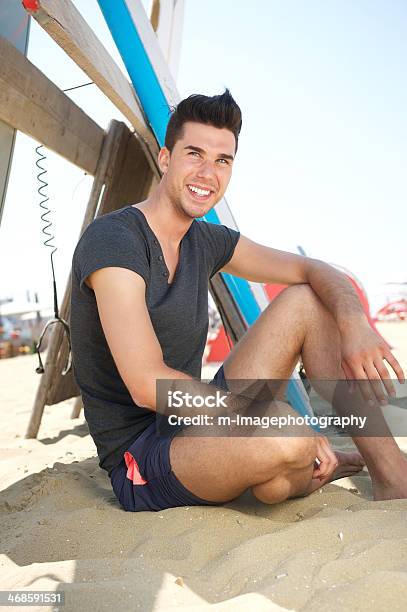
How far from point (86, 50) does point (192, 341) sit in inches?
47.6

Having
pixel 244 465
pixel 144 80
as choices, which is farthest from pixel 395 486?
pixel 144 80

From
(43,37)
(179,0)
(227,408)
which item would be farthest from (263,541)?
(179,0)

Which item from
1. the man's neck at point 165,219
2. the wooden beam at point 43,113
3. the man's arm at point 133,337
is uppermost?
the wooden beam at point 43,113

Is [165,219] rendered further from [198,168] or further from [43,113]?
[43,113]

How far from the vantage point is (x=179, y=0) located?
442 centimetres

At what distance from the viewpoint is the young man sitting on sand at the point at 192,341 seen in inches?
70.6

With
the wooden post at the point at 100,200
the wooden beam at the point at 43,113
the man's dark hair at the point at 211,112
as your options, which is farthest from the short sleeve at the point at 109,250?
the wooden post at the point at 100,200

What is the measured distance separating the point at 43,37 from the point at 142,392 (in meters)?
1.82

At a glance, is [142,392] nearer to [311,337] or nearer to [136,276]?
[136,276]

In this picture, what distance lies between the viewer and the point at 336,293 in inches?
90.4

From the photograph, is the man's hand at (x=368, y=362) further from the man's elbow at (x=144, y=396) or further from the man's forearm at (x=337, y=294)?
the man's elbow at (x=144, y=396)

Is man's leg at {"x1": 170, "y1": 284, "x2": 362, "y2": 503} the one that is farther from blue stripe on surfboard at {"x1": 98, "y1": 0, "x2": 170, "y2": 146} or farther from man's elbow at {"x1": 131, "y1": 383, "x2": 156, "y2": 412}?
blue stripe on surfboard at {"x1": 98, "y1": 0, "x2": 170, "y2": 146}

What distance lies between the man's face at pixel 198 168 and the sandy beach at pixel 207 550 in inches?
43.0

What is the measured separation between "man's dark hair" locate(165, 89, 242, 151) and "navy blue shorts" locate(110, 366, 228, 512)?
3.83 feet
